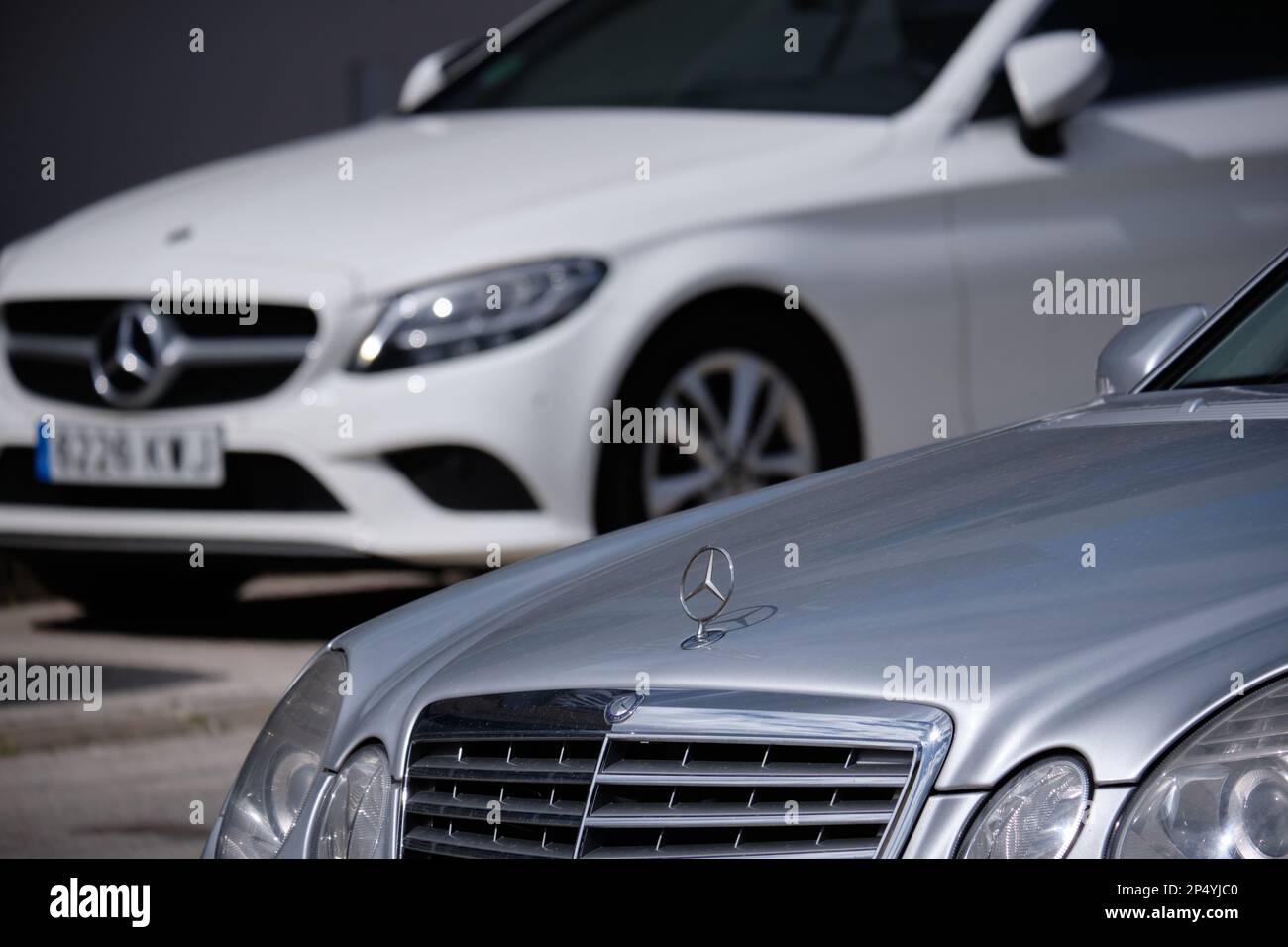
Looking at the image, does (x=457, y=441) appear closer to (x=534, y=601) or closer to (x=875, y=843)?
(x=534, y=601)

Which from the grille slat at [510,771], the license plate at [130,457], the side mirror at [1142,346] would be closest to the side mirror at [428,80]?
the license plate at [130,457]

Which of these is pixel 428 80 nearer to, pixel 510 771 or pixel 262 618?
pixel 262 618

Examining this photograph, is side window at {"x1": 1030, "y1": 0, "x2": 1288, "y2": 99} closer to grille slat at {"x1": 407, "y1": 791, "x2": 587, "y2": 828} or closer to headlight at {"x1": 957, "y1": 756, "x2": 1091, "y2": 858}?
grille slat at {"x1": 407, "y1": 791, "x2": 587, "y2": 828}

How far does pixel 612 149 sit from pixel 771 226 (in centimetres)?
47

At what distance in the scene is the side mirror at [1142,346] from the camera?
118 inches

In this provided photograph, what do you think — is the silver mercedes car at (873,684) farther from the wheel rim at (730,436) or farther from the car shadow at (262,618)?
the car shadow at (262,618)

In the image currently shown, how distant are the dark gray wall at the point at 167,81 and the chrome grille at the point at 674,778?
7135 millimetres

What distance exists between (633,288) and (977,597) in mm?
2998

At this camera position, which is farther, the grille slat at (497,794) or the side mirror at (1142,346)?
the side mirror at (1142,346)

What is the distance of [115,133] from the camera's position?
29.1 feet

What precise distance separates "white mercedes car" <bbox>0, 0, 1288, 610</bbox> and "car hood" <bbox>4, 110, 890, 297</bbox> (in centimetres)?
1

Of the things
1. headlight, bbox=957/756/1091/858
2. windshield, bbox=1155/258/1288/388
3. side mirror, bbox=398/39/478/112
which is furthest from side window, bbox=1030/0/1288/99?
headlight, bbox=957/756/1091/858

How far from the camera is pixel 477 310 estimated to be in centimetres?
475
